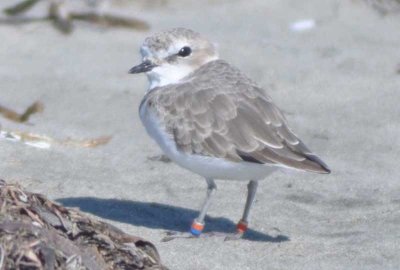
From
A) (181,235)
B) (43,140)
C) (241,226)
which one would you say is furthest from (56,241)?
(43,140)

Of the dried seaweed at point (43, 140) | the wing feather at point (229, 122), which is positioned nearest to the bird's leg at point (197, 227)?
the wing feather at point (229, 122)

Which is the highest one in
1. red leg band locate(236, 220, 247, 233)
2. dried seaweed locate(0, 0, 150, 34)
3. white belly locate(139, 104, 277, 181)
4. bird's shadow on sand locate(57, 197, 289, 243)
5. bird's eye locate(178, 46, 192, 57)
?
bird's eye locate(178, 46, 192, 57)

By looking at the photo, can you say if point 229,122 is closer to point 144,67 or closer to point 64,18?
point 144,67

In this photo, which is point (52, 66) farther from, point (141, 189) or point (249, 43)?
point (141, 189)

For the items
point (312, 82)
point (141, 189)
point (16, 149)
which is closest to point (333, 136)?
point (312, 82)

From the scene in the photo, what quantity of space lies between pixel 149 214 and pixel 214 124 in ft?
2.48

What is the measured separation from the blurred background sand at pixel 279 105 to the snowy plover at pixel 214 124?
429mm

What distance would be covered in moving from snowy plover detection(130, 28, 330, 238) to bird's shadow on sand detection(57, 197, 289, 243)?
9.5 inches

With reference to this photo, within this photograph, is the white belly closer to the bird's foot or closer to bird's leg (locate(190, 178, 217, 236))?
bird's leg (locate(190, 178, 217, 236))

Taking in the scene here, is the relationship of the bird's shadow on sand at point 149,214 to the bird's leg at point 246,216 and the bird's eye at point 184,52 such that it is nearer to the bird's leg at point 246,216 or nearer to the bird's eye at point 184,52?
the bird's leg at point 246,216

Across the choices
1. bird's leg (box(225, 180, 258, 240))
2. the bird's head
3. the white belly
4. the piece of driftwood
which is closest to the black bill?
the bird's head

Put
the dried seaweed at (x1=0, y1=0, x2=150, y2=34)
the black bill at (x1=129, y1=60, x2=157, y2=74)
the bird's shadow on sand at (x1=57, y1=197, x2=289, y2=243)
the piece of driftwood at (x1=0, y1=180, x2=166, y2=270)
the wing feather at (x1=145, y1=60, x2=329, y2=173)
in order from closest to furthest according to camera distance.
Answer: the piece of driftwood at (x1=0, y1=180, x2=166, y2=270) < the wing feather at (x1=145, y1=60, x2=329, y2=173) < the bird's shadow on sand at (x1=57, y1=197, x2=289, y2=243) < the black bill at (x1=129, y1=60, x2=157, y2=74) < the dried seaweed at (x1=0, y1=0, x2=150, y2=34)

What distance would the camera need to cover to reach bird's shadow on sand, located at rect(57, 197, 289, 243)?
6.43m

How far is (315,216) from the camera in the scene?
6551 millimetres
